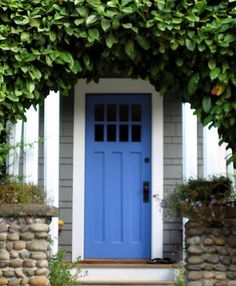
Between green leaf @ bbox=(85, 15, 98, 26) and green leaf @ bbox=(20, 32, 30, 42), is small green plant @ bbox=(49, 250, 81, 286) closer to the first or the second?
green leaf @ bbox=(20, 32, 30, 42)

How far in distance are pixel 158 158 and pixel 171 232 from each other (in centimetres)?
96

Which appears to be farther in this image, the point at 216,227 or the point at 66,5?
the point at 216,227

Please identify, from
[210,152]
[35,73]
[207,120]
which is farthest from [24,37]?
[210,152]

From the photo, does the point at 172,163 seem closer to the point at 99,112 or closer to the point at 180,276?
the point at 99,112

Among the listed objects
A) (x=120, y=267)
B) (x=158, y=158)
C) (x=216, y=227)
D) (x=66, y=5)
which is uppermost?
(x=66, y=5)

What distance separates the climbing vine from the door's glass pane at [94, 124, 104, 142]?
10.1 feet

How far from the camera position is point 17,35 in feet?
15.5

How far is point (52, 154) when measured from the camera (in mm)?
7145

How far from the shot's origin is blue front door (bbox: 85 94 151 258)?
779 cm

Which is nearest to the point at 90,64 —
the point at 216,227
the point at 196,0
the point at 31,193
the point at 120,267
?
the point at 196,0

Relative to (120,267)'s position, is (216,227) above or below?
above

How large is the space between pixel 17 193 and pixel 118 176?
2.54 m

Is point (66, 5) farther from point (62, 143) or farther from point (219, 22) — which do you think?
point (62, 143)

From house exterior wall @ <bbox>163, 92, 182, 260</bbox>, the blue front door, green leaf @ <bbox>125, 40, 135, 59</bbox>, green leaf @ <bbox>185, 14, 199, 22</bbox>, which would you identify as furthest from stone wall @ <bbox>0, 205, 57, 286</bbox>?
house exterior wall @ <bbox>163, 92, 182, 260</bbox>
